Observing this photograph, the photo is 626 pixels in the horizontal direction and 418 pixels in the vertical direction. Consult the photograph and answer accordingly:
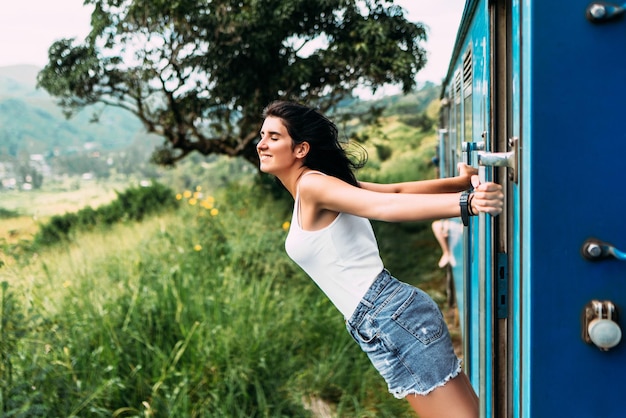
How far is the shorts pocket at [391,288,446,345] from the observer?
2025mm

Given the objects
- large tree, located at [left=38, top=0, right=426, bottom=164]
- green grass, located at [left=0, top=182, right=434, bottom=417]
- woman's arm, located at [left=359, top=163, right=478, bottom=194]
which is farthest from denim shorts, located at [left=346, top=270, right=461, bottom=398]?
large tree, located at [left=38, top=0, right=426, bottom=164]

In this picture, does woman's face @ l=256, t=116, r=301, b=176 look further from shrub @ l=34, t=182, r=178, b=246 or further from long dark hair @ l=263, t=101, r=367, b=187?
shrub @ l=34, t=182, r=178, b=246

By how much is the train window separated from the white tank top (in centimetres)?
92

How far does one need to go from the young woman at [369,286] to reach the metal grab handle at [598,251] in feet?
1.65

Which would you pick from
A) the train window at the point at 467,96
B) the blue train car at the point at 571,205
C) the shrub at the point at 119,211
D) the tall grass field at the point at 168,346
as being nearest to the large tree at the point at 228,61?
the shrub at the point at 119,211

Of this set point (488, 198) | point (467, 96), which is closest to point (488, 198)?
point (488, 198)

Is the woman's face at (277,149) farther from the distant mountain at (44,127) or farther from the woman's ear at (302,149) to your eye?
the distant mountain at (44,127)

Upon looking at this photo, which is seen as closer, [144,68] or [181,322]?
[181,322]

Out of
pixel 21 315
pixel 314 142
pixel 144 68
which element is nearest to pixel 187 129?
pixel 144 68

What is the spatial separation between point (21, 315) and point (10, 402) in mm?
473

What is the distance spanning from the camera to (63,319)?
4.47 meters

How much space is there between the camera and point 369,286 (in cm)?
210

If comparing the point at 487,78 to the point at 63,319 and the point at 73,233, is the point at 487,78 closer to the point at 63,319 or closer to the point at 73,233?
the point at 63,319

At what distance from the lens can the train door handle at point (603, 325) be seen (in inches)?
57.3
